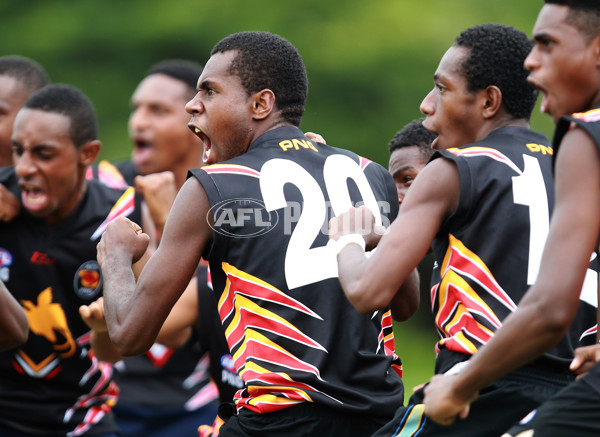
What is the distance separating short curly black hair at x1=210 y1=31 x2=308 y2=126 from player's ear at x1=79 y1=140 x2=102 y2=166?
2.25 meters

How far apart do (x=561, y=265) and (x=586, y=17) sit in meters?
0.83

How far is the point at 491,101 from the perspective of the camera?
390 cm

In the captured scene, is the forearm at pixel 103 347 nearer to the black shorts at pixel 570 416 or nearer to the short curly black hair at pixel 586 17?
the black shorts at pixel 570 416

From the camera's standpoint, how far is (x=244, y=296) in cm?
384

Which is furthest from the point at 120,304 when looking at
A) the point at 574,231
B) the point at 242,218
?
the point at 574,231

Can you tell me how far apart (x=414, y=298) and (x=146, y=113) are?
14.5ft

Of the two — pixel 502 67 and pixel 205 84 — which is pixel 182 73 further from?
Answer: pixel 502 67

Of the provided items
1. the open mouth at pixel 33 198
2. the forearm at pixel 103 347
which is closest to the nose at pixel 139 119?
the open mouth at pixel 33 198

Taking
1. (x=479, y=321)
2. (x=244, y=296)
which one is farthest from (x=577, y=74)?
(x=244, y=296)

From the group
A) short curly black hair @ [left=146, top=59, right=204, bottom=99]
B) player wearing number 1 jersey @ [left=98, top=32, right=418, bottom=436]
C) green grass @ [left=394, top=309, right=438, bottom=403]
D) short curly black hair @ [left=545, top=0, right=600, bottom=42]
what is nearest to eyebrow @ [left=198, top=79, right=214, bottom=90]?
player wearing number 1 jersey @ [left=98, top=32, right=418, bottom=436]

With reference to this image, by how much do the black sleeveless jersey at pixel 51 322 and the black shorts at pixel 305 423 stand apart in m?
2.34

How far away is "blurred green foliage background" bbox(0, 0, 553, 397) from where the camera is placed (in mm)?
11219

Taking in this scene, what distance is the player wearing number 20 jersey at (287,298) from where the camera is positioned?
3783mm

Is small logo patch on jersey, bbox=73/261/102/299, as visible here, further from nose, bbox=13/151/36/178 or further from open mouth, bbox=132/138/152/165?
open mouth, bbox=132/138/152/165
